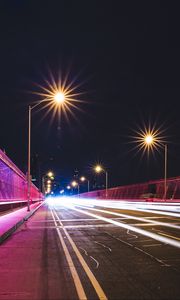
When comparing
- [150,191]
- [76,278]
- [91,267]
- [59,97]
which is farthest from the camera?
[150,191]

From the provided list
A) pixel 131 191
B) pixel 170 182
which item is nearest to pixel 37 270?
pixel 170 182

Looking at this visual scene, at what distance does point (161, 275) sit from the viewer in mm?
9664

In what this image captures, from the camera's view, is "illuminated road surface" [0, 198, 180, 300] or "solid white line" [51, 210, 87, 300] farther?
"illuminated road surface" [0, 198, 180, 300]

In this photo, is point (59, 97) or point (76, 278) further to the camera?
point (59, 97)

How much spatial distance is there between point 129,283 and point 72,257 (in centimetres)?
375

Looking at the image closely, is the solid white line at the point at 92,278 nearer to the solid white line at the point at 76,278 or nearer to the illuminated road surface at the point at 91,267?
the illuminated road surface at the point at 91,267

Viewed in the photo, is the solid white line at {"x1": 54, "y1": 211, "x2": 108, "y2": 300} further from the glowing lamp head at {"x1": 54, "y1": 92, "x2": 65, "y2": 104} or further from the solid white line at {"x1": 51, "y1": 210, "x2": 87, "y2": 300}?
the glowing lamp head at {"x1": 54, "y1": 92, "x2": 65, "y2": 104}

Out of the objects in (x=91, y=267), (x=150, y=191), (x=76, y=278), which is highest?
(x=150, y=191)

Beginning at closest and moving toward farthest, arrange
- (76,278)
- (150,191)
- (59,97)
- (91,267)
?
(76,278) → (91,267) → (59,97) → (150,191)

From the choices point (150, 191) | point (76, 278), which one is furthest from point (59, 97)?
point (150, 191)

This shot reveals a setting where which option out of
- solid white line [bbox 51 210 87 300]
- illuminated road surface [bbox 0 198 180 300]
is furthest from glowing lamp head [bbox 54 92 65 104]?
solid white line [bbox 51 210 87 300]

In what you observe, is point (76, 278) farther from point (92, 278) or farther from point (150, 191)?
point (150, 191)

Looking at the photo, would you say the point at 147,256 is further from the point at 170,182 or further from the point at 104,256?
the point at 170,182

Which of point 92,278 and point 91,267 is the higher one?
point 91,267
